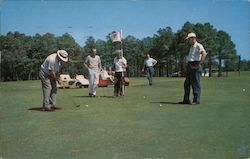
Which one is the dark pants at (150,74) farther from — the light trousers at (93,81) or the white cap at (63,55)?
the white cap at (63,55)

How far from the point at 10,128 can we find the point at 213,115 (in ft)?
10.1

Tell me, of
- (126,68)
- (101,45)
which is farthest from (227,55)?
(126,68)

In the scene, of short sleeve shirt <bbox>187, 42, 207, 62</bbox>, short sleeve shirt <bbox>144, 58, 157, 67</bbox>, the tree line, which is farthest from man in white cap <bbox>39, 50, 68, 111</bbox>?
short sleeve shirt <bbox>187, 42, 207, 62</bbox>

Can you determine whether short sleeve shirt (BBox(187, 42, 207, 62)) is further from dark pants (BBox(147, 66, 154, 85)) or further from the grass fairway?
the grass fairway

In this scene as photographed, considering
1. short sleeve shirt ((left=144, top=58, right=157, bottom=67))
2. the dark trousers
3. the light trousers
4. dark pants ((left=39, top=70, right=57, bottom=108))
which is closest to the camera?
short sleeve shirt ((left=144, top=58, right=157, bottom=67))

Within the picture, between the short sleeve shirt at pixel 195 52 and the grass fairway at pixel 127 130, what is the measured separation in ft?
2.96

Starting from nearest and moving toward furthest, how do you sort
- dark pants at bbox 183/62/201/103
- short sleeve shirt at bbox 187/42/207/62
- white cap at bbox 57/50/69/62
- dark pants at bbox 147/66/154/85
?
white cap at bbox 57/50/69/62 < short sleeve shirt at bbox 187/42/207/62 < dark pants at bbox 147/66/154/85 < dark pants at bbox 183/62/201/103

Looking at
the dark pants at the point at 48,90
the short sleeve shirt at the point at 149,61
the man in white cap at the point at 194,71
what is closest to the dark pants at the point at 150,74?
the short sleeve shirt at the point at 149,61

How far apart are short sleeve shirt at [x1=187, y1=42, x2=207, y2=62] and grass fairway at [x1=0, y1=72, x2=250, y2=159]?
35.5 inches

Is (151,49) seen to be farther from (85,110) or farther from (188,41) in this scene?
(85,110)

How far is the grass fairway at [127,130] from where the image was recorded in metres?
4.90

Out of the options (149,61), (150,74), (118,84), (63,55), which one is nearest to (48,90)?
(63,55)

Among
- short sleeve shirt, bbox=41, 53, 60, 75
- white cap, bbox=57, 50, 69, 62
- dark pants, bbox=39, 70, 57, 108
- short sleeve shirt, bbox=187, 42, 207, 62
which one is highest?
short sleeve shirt, bbox=187, 42, 207, 62

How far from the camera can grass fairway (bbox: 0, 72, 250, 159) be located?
16.1 ft
